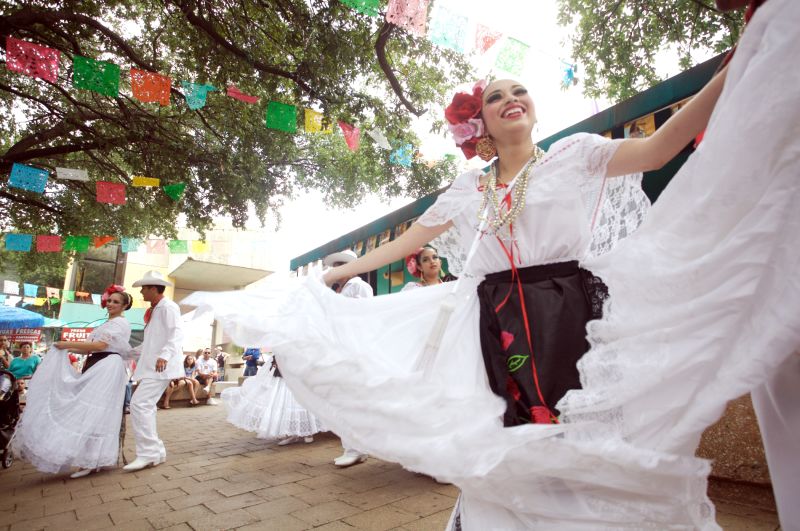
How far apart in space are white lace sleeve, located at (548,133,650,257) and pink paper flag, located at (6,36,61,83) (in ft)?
20.8

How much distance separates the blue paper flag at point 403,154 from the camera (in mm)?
7621

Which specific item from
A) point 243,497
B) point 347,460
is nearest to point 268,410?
point 347,460

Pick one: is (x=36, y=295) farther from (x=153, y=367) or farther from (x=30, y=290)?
(x=153, y=367)

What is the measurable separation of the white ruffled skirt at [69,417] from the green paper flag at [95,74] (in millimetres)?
3249

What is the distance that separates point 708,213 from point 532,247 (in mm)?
580

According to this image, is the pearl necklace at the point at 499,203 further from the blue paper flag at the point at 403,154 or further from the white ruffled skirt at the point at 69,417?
the blue paper flag at the point at 403,154

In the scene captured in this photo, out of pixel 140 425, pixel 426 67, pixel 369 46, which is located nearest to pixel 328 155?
pixel 426 67

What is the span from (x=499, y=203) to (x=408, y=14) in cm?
416

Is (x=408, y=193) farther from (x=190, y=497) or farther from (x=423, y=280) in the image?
(x=190, y=497)

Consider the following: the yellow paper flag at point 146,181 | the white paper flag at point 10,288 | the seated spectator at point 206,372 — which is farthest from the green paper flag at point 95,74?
the white paper flag at point 10,288

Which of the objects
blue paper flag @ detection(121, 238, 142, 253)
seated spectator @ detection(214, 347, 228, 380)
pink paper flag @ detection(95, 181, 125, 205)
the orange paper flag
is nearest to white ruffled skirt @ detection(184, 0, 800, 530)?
the orange paper flag

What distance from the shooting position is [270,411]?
5254 mm

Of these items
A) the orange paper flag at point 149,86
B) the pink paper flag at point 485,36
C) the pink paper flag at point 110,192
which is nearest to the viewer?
the pink paper flag at point 485,36

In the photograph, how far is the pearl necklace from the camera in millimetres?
1486
